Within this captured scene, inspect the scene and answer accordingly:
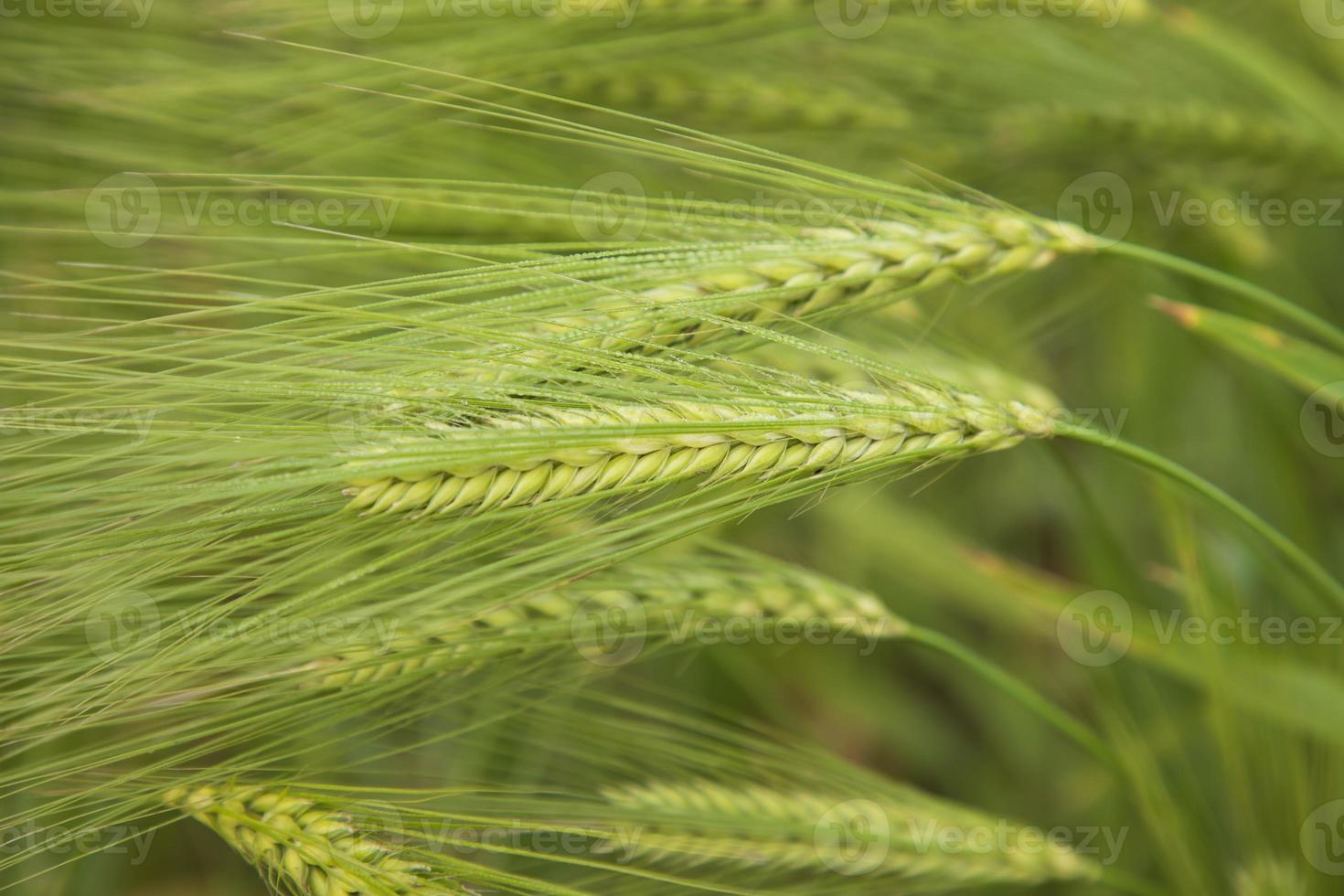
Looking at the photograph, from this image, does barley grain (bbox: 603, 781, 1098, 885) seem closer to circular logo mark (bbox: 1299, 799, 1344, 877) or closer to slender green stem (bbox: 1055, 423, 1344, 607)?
circular logo mark (bbox: 1299, 799, 1344, 877)

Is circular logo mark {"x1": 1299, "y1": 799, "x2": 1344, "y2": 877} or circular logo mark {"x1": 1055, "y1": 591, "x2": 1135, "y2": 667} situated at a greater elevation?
circular logo mark {"x1": 1055, "y1": 591, "x2": 1135, "y2": 667}

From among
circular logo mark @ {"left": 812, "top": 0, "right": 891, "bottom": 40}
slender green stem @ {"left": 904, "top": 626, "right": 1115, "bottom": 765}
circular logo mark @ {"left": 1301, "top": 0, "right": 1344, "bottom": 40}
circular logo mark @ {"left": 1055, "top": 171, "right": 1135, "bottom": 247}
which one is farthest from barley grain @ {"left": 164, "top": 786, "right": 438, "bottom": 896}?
circular logo mark @ {"left": 1301, "top": 0, "right": 1344, "bottom": 40}

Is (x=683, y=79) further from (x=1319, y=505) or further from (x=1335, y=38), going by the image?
(x=1319, y=505)

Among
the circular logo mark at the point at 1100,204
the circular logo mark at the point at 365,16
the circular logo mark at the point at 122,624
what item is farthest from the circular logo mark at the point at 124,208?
the circular logo mark at the point at 1100,204

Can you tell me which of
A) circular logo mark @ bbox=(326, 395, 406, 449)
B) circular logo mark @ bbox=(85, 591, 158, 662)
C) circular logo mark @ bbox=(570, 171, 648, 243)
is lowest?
circular logo mark @ bbox=(85, 591, 158, 662)

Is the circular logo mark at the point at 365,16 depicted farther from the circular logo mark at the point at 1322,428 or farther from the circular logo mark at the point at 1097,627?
the circular logo mark at the point at 1322,428

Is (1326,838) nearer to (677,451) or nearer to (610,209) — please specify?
(677,451)

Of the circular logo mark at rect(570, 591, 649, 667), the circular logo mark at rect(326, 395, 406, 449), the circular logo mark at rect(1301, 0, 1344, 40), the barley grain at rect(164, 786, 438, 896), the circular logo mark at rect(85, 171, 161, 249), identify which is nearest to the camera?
the circular logo mark at rect(326, 395, 406, 449)
